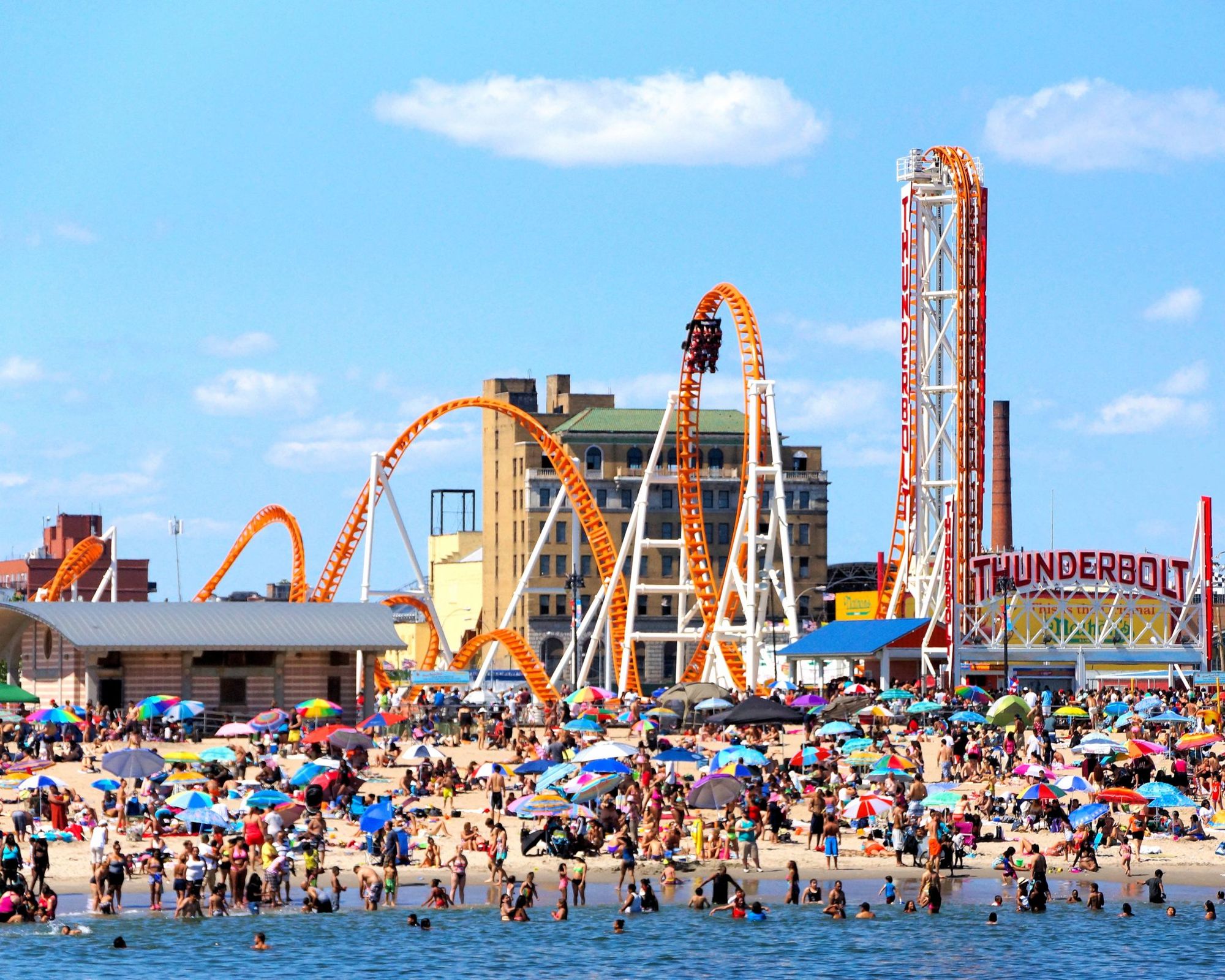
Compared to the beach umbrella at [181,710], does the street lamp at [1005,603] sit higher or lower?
higher

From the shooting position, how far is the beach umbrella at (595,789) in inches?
1681

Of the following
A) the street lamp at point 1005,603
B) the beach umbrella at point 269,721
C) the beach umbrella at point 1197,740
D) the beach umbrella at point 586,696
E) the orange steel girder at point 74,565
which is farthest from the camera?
the orange steel girder at point 74,565

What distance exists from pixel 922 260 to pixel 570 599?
154 feet

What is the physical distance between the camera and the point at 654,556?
12450 cm

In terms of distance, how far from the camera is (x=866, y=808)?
4094 cm

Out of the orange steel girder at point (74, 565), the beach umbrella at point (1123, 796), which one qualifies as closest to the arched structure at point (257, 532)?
the orange steel girder at point (74, 565)

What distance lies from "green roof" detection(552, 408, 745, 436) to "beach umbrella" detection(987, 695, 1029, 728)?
71.0m

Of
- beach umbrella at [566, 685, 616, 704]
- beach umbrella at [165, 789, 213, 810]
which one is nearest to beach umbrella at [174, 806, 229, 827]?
beach umbrella at [165, 789, 213, 810]

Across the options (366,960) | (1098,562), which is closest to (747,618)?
(1098,562)

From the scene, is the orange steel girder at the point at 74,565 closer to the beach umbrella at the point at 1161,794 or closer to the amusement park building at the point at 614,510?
the amusement park building at the point at 614,510

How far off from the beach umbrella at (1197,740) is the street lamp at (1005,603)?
Result: 50.6 feet

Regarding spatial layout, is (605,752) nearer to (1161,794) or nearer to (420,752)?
(420,752)

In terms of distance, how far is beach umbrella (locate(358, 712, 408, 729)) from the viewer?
2089 inches

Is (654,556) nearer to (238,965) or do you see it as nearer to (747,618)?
(747,618)
